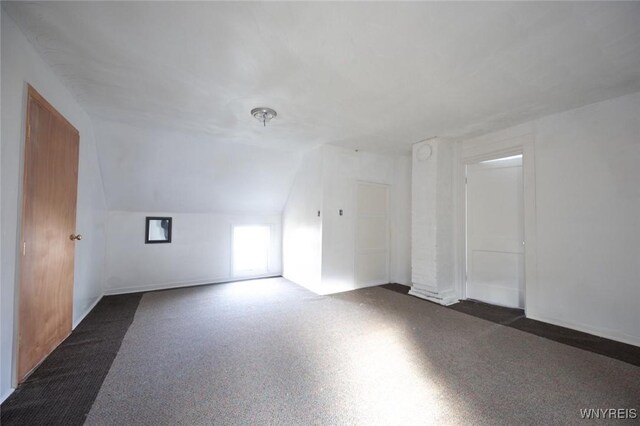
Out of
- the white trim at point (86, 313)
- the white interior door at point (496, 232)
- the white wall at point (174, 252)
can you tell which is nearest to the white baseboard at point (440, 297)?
the white interior door at point (496, 232)

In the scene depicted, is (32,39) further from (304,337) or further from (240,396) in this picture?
(304,337)

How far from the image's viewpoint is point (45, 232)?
6.66 feet

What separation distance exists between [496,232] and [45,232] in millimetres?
4923

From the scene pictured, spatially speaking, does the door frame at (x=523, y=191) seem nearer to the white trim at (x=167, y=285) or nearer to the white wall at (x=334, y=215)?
the white wall at (x=334, y=215)

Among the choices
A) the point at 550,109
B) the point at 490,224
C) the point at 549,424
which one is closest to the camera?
the point at 549,424

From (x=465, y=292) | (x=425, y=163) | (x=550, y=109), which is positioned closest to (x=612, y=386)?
(x=465, y=292)

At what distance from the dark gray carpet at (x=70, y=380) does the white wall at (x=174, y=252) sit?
128 cm

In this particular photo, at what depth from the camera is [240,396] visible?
1.68 meters

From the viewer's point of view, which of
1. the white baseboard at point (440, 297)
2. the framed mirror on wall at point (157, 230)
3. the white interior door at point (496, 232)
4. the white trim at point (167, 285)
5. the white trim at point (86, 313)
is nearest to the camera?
the white trim at point (86, 313)

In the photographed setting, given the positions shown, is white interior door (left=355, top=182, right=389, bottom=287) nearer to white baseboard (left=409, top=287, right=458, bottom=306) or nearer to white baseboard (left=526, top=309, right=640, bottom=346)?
white baseboard (left=409, top=287, right=458, bottom=306)

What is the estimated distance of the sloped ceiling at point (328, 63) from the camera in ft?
5.00

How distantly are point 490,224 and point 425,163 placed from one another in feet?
4.13

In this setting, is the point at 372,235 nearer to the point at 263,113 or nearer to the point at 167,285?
the point at 263,113

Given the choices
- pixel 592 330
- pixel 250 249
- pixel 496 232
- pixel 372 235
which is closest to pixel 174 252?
pixel 250 249
